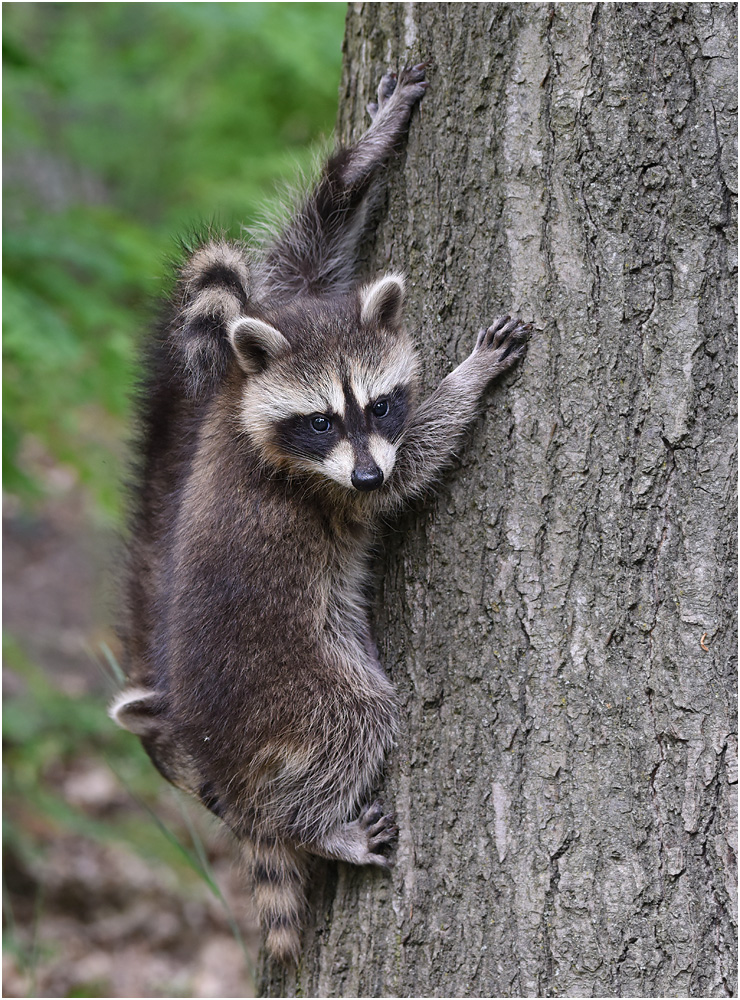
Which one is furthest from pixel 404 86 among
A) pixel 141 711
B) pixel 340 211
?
pixel 141 711

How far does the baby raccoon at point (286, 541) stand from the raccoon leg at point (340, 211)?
1 centimetres

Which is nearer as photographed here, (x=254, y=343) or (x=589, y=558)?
(x=589, y=558)

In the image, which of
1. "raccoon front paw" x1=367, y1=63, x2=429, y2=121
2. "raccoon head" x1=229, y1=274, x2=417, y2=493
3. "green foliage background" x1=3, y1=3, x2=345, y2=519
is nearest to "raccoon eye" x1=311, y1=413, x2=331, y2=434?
"raccoon head" x1=229, y1=274, x2=417, y2=493

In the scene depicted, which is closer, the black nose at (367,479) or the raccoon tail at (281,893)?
the black nose at (367,479)

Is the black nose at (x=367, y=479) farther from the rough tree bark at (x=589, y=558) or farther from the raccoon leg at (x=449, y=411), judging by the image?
the rough tree bark at (x=589, y=558)

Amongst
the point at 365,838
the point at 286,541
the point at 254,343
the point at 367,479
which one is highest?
the point at 254,343

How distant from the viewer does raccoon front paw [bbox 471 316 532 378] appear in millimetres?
2695

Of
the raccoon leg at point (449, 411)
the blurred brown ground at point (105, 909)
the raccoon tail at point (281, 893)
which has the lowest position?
the blurred brown ground at point (105, 909)

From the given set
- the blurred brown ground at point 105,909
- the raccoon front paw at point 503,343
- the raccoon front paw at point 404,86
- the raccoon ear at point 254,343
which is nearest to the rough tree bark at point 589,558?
the raccoon front paw at point 503,343

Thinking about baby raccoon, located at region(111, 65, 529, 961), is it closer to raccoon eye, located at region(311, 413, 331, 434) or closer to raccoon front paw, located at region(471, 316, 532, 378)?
raccoon eye, located at region(311, 413, 331, 434)

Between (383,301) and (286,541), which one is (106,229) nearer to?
(383,301)

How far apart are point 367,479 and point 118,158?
849cm

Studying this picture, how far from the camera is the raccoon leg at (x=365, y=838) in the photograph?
2807 mm

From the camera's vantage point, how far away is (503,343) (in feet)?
8.87
